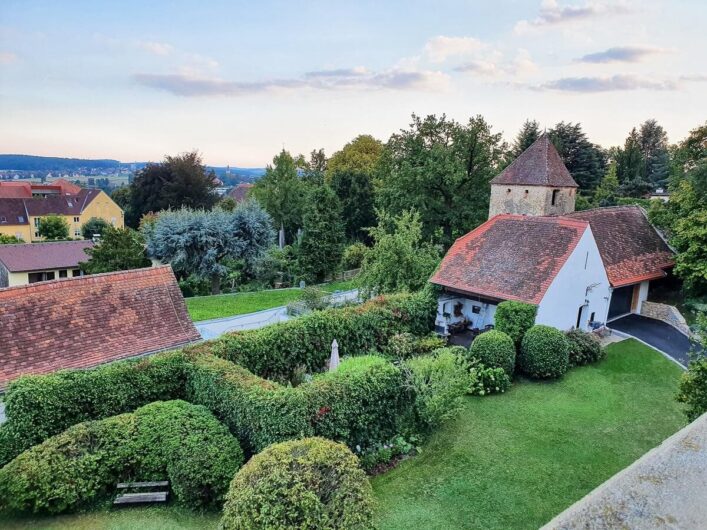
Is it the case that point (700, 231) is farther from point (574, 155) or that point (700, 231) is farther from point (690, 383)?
point (574, 155)

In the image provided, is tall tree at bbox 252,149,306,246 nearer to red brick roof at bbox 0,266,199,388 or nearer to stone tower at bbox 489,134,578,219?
stone tower at bbox 489,134,578,219

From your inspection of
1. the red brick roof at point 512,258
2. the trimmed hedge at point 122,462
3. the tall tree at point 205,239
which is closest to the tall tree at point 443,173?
the red brick roof at point 512,258

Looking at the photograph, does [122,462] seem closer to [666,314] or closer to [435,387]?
[435,387]

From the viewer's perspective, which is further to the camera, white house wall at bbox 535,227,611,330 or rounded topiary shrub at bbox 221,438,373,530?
white house wall at bbox 535,227,611,330

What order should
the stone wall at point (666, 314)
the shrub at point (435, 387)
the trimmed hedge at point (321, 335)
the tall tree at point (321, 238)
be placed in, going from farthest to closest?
the tall tree at point (321, 238), the stone wall at point (666, 314), the trimmed hedge at point (321, 335), the shrub at point (435, 387)

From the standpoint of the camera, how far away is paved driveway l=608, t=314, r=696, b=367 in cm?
1744

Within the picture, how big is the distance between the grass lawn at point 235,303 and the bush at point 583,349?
52.8 feet

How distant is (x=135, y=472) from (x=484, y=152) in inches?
1132

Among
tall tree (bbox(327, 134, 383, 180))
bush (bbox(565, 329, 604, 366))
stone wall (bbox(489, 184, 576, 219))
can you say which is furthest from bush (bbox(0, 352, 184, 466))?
tall tree (bbox(327, 134, 383, 180))

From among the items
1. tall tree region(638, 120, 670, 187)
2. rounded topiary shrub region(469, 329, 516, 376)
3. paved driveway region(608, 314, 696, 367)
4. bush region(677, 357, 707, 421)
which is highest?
tall tree region(638, 120, 670, 187)

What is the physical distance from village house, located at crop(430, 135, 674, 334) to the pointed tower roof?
3.61m

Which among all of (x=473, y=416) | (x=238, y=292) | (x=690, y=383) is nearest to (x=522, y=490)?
(x=473, y=416)

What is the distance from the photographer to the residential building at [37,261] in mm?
33281

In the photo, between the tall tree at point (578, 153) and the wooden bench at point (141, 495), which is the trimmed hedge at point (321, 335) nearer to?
the wooden bench at point (141, 495)
